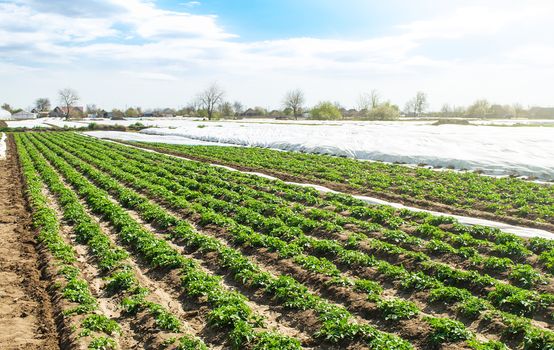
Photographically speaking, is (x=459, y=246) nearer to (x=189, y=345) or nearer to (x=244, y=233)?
(x=244, y=233)

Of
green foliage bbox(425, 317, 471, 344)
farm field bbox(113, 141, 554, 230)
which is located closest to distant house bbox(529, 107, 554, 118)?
farm field bbox(113, 141, 554, 230)

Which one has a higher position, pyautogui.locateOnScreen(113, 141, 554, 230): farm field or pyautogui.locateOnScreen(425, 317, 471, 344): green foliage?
pyautogui.locateOnScreen(113, 141, 554, 230): farm field

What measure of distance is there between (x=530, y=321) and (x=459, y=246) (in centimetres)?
450

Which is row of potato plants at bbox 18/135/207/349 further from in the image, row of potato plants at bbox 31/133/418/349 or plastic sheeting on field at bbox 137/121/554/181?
plastic sheeting on field at bbox 137/121/554/181

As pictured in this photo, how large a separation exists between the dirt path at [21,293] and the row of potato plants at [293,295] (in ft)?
12.9

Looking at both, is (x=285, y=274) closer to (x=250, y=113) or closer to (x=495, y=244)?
(x=495, y=244)

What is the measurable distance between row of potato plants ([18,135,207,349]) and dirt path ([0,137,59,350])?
51.3 inches

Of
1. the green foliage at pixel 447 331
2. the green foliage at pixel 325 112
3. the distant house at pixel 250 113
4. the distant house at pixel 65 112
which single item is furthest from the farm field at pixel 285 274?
the distant house at pixel 65 112

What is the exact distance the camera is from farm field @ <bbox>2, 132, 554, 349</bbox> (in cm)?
770

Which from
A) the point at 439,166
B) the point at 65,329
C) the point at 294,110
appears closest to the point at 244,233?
the point at 65,329

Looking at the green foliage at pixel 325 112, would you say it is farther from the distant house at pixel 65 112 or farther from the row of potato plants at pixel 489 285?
the row of potato plants at pixel 489 285

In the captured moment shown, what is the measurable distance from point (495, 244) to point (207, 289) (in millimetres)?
8120

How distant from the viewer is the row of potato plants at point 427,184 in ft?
57.1

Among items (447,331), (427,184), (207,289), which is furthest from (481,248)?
(427,184)
